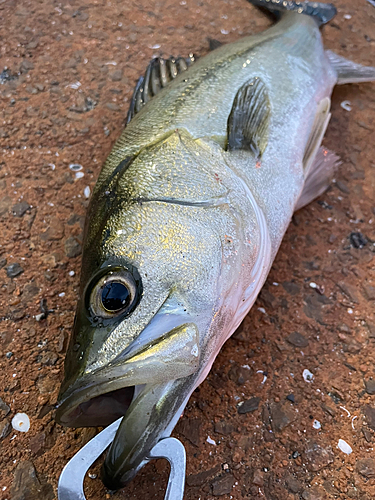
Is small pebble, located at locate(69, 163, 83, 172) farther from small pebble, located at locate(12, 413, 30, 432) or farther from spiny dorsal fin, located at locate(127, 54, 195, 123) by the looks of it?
small pebble, located at locate(12, 413, 30, 432)

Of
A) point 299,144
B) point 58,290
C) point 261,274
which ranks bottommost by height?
point 58,290

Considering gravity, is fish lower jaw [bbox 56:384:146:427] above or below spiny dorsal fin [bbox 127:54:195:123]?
below

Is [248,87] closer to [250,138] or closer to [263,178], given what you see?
[250,138]

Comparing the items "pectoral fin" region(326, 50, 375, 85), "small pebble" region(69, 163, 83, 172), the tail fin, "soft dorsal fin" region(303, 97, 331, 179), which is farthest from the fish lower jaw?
the tail fin

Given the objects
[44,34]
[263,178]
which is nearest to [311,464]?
[263,178]

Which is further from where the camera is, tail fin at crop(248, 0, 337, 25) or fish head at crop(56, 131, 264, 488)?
tail fin at crop(248, 0, 337, 25)

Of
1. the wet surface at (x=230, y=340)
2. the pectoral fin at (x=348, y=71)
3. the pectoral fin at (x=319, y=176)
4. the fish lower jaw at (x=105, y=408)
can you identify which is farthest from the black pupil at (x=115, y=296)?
the pectoral fin at (x=348, y=71)

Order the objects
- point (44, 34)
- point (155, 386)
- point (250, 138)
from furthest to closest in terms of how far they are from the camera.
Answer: point (44, 34) → point (250, 138) → point (155, 386)

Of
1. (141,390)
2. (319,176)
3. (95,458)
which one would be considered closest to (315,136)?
(319,176)
